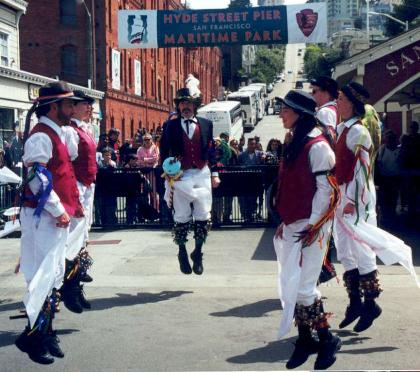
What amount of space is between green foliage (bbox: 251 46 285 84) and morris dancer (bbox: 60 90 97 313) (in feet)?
398

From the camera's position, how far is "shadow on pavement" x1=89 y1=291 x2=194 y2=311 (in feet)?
27.2

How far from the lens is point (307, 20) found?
25.8 meters

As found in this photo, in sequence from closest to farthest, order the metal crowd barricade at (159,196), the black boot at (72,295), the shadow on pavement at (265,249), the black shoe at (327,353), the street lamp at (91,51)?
the black shoe at (327,353) < the black boot at (72,295) < the shadow on pavement at (265,249) < the metal crowd barricade at (159,196) < the street lamp at (91,51)

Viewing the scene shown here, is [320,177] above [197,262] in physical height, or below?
above

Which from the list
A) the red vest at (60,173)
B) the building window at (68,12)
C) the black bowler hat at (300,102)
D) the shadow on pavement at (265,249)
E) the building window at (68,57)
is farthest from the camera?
the building window at (68,57)

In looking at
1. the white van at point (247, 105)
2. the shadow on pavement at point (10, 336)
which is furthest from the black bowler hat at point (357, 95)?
the white van at point (247, 105)

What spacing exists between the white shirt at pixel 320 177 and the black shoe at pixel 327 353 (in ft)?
2.82

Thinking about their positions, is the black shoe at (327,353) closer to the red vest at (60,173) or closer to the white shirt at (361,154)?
the white shirt at (361,154)

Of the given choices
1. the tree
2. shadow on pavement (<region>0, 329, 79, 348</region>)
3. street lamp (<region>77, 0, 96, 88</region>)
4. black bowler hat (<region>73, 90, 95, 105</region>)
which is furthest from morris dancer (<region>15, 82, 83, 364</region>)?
the tree

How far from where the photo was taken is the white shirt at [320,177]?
19.0 feet

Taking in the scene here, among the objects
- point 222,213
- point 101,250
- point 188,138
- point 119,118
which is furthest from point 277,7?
point 119,118

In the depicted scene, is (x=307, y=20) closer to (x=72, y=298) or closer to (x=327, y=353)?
(x=72, y=298)

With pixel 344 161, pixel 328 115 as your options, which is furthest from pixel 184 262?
pixel 344 161

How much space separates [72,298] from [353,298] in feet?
8.77
